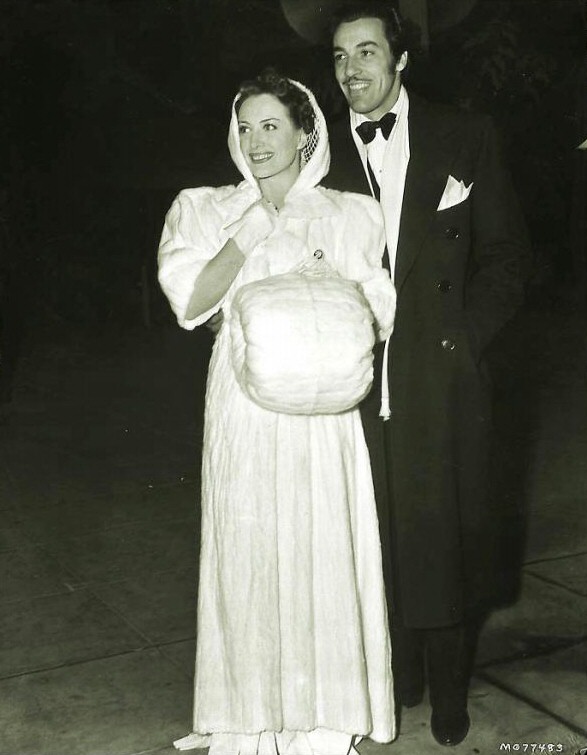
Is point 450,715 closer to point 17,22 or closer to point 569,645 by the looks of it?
point 569,645

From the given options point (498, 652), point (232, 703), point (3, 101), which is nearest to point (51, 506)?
point (498, 652)

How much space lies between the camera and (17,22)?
14375 mm

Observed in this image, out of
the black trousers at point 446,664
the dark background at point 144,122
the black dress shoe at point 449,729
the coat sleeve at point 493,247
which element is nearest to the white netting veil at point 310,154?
the coat sleeve at point 493,247

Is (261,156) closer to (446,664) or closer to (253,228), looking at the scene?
(253,228)

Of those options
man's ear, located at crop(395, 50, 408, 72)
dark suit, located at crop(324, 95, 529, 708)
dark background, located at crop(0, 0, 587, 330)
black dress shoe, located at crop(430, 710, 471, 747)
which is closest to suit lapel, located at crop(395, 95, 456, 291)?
dark suit, located at crop(324, 95, 529, 708)

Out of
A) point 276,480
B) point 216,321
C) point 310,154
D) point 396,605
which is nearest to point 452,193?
point 310,154

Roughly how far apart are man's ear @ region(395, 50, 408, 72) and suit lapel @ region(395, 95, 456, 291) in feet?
0.71

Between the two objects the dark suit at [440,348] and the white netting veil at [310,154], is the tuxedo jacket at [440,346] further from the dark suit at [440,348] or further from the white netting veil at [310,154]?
the white netting veil at [310,154]

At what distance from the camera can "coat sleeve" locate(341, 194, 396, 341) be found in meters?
3.21

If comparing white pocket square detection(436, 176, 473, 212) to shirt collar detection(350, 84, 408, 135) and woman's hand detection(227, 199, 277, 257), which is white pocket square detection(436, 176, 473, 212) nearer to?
shirt collar detection(350, 84, 408, 135)

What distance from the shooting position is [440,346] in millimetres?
3547

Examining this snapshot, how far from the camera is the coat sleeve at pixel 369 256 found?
3205 millimetres

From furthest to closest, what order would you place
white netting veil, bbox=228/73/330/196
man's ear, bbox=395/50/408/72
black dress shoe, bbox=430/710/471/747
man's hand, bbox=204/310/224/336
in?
black dress shoe, bbox=430/710/471/747 < man's ear, bbox=395/50/408/72 < man's hand, bbox=204/310/224/336 < white netting veil, bbox=228/73/330/196

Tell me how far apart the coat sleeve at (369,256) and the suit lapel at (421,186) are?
0.28m
